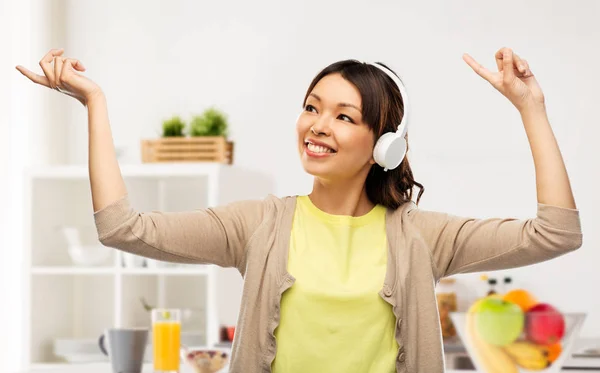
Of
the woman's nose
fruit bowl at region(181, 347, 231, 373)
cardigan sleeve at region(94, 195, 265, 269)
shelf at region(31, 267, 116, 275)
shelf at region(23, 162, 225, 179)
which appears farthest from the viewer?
shelf at region(31, 267, 116, 275)

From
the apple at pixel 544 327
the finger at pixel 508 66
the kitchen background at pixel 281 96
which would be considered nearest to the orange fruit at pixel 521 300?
the apple at pixel 544 327

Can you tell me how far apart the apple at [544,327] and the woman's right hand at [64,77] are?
3.06ft

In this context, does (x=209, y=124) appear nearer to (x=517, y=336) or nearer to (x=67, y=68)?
(x=517, y=336)

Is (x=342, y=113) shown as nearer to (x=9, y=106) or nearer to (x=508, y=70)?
(x=508, y=70)

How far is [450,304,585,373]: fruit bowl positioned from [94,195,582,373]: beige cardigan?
0.35 m

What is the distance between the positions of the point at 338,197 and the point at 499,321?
47cm

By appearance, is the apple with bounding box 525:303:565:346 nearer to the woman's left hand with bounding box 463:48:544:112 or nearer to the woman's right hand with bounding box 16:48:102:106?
the woman's left hand with bounding box 463:48:544:112

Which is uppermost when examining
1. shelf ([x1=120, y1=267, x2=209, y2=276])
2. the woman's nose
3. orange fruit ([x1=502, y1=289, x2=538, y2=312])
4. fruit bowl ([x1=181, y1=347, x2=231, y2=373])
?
the woman's nose

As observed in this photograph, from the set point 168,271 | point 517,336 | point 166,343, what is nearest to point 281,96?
point 168,271

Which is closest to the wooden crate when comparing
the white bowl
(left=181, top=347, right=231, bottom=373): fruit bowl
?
the white bowl

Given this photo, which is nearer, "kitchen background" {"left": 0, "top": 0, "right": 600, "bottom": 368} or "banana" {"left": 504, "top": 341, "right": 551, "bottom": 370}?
"banana" {"left": 504, "top": 341, "right": 551, "bottom": 370}

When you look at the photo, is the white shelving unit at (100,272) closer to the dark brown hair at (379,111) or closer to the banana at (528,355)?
the banana at (528,355)

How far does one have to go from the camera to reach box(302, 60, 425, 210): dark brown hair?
5.05 feet

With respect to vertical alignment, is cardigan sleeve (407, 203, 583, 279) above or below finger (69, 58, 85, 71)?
below
